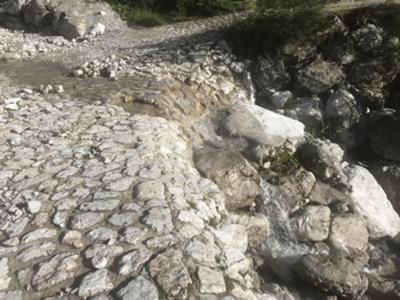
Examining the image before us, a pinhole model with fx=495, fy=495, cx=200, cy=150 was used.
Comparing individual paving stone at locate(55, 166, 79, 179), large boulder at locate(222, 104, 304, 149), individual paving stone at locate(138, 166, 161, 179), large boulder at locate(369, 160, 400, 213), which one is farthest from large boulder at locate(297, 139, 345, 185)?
individual paving stone at locate(55, 166, 79, 179)

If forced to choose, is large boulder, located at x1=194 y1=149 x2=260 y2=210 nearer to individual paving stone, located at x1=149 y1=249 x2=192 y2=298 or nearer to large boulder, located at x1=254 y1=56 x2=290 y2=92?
individual paving stone, located at x1=149 y1=249 x2=192 y2=298

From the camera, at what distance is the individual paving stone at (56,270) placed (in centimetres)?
403

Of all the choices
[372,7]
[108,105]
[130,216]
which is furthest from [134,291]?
[372,7]

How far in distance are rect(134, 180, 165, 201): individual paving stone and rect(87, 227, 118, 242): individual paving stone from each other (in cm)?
60

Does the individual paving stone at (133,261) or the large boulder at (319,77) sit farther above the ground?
the large boulder at (319,77)

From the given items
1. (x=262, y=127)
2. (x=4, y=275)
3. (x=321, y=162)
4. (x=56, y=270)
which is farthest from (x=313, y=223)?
(x=4, y=275)

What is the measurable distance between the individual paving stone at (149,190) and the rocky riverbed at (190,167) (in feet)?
0.06

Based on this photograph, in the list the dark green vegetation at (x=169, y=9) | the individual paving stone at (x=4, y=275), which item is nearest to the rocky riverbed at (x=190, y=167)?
the individual paving stone at (x=4, y=275)

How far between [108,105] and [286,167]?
9.76 feet

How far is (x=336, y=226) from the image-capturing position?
294 inches

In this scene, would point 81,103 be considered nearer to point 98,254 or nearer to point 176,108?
point 176,108

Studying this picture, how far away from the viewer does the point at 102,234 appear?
455 cm

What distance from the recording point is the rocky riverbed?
14.4ft

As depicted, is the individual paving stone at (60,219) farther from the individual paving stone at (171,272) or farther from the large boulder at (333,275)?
the large boulder at (333,275)
